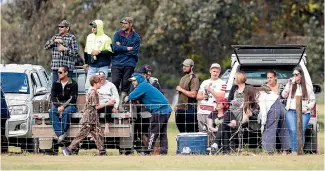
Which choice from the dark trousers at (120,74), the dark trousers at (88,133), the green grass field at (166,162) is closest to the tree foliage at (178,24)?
the dark trousers at (120,74)

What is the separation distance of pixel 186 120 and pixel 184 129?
27cm

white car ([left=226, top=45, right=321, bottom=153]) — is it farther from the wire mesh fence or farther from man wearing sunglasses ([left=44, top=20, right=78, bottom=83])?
man wearing sunglasses ([left=44, top=20, right=78, bottom=83])

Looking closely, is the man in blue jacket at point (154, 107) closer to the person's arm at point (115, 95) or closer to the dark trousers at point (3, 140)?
the person's arm at point (115, 95)

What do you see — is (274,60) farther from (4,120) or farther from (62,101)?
(4,120)

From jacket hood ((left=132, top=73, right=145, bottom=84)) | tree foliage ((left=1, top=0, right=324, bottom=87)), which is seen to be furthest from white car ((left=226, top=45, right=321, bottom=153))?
tree foliage ((left=1, top=0, right=324, bottom=87))

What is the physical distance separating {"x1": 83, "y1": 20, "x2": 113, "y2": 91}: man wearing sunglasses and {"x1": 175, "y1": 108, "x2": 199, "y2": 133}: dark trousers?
1754 millimetres

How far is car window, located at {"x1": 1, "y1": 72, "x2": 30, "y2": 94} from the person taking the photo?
81.5 ft

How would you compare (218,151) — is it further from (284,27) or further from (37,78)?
(284,27)

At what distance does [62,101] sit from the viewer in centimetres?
2245

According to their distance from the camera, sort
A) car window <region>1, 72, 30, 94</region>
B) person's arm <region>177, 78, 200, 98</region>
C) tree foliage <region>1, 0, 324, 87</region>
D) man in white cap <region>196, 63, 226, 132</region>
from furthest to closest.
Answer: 1. tree foliage <region>1, 0, 324, 87</region>
2. car window <region>1, 72, 30, 94</region>
3. person's arm <region>177, 78, 200, 98</region>
4. man in white cap <region>196, 63, 226, 132</region>

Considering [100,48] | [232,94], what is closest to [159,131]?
[232,94]

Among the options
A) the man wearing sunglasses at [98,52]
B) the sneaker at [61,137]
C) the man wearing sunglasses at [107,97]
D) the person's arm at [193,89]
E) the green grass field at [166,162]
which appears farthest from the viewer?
the man wearing sunglasses at [98,52]

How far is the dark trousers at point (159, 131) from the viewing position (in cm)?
2212

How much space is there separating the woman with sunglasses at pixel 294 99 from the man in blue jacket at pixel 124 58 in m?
3.17
